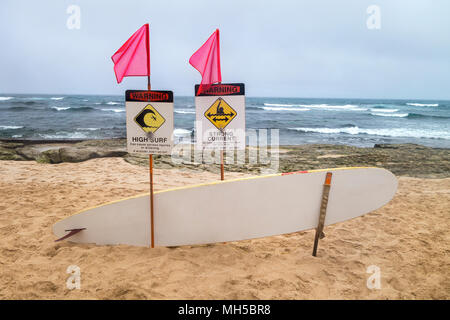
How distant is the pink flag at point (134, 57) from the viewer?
8.45ft

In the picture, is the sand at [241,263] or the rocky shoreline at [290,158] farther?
the rocky shoreline at [290,158]

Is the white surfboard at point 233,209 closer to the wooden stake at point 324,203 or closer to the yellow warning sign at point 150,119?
the wooden stake at point 324,203

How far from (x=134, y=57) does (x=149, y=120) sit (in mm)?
588

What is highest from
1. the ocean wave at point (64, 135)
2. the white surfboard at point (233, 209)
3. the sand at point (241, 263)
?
the ocean wave at point (64, 135)

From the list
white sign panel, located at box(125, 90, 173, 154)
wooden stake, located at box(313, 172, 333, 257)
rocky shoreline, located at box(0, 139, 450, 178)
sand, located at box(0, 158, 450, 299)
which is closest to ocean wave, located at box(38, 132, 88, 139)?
rocky shoreline, located at box(0, 139, 450, 178)

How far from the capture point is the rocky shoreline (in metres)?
6.68

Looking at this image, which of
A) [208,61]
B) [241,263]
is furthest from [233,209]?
[208,61]

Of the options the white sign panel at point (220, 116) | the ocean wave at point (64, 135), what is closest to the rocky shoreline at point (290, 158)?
the ocean wave at point (64, 135)

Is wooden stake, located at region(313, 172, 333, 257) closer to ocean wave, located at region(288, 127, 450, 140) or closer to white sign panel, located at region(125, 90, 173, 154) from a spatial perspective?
white sign panel, located at region(125, 90, 173, 154)

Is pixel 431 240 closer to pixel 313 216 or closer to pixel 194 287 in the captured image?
pixel 313 216

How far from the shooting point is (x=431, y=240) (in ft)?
10.5

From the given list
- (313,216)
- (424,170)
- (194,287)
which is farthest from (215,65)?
(424,170)

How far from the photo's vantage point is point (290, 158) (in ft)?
25.4

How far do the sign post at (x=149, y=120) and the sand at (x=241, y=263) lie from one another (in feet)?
2.27
